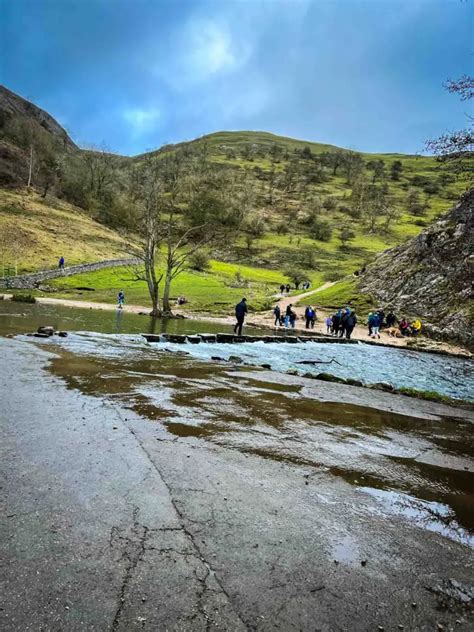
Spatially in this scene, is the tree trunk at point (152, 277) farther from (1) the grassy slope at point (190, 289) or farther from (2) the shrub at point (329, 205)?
(2) the shrub at point (329, 205)

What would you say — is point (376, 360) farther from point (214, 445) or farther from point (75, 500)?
point (75, 500)

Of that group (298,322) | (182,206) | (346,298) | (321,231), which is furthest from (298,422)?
(321,231)

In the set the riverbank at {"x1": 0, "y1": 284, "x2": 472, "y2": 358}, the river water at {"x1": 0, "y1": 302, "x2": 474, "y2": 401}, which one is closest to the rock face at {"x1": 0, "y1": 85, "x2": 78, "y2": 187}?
the riverbank at {"x1": 0, "y1": 284, "x2": 472, "y2": 358}

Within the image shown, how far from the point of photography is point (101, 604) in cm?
331

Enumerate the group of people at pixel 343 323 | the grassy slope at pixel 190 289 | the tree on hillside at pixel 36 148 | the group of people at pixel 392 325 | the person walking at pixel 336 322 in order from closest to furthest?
the group of people at pixel 343 323 < the group of people at pixel 392 325 < the person walking at pixel 336 322 < the grassy slope at pixel 190 289 < the tree on hillside at pixel 36 148

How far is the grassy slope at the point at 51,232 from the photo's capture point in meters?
A: 59.1

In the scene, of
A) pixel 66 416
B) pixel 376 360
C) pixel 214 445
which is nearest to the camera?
pixel 214 445

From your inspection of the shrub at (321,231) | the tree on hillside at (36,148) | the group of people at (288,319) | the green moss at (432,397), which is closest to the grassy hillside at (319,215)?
the shrub at (321,231)

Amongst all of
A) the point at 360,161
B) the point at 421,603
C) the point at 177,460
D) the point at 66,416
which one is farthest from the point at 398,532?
the point at 360,161

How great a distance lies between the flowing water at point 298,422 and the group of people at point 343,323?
13819mm

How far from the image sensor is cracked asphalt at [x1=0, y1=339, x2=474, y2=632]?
132 inches

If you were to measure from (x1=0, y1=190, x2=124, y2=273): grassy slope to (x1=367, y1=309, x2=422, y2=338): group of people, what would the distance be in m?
35.7

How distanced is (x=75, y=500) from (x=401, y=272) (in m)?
45.5

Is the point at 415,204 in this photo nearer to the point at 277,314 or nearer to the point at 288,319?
the point at 277,314
